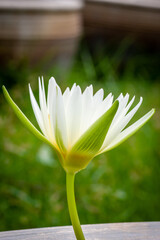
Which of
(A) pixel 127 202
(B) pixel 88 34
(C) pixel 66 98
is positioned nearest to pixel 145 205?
(A) pixel 127 202

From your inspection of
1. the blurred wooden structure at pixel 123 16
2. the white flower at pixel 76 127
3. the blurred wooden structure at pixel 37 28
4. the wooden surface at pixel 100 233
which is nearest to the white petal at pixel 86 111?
the white flower at pixel 76 127

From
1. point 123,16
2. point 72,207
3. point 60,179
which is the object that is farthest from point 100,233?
point 123,16

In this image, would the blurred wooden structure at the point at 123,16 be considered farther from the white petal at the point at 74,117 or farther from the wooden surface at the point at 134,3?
the white petal at the point at 74,117

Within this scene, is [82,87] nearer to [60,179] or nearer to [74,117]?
[60,179]

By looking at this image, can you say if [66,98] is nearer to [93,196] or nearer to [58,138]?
[58,138]

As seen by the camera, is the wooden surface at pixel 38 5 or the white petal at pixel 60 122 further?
the wooden surface at pixel 38 5
